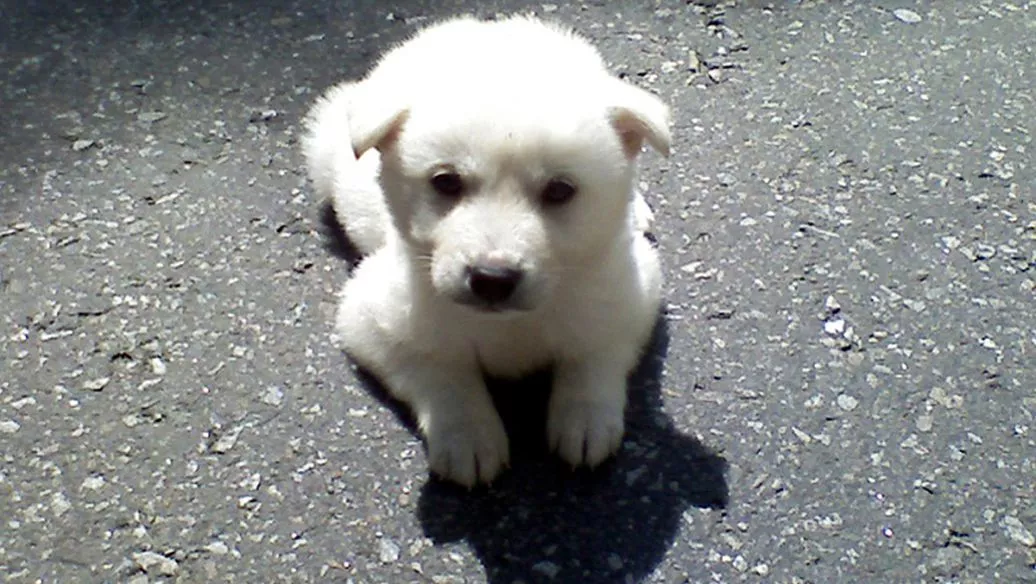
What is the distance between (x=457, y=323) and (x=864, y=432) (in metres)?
1.06

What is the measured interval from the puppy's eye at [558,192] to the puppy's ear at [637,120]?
0.68 feet

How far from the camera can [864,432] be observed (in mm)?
2943

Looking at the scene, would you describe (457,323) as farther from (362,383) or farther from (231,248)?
(231,248)

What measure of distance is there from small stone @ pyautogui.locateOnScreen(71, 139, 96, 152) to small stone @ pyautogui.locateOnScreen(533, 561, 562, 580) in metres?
2.25

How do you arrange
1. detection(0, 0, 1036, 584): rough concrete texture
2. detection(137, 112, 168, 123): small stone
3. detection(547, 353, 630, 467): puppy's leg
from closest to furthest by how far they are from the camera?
detection(0, 0, 1036, 584): rough concrete texture < detection(547, 353, 630, 467): puppy's leg < detection(137, 112, 168, 123): small stone

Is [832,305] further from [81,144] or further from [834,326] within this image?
[81,144]

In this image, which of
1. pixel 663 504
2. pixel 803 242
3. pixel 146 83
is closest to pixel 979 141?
pixel 803 242

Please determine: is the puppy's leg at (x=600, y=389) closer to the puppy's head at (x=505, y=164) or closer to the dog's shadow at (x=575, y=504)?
the dog's shadow at (x=575, y=504)

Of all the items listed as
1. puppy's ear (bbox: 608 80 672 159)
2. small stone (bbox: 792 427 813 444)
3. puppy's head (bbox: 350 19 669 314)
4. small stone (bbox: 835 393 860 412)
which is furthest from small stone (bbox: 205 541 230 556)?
small stone (bbox: 835 393 860 412)

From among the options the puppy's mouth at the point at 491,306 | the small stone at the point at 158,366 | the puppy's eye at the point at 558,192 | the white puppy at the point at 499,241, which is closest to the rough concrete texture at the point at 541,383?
the small stone at the point at 158,366

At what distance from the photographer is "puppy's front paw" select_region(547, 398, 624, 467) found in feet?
9.07

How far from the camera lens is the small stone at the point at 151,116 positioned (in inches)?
159

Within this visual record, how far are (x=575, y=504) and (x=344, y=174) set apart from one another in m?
1.26

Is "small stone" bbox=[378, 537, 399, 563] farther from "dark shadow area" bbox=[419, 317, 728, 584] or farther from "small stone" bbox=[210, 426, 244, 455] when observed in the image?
"small stone" bbox=[210, 426, 244, 455]
